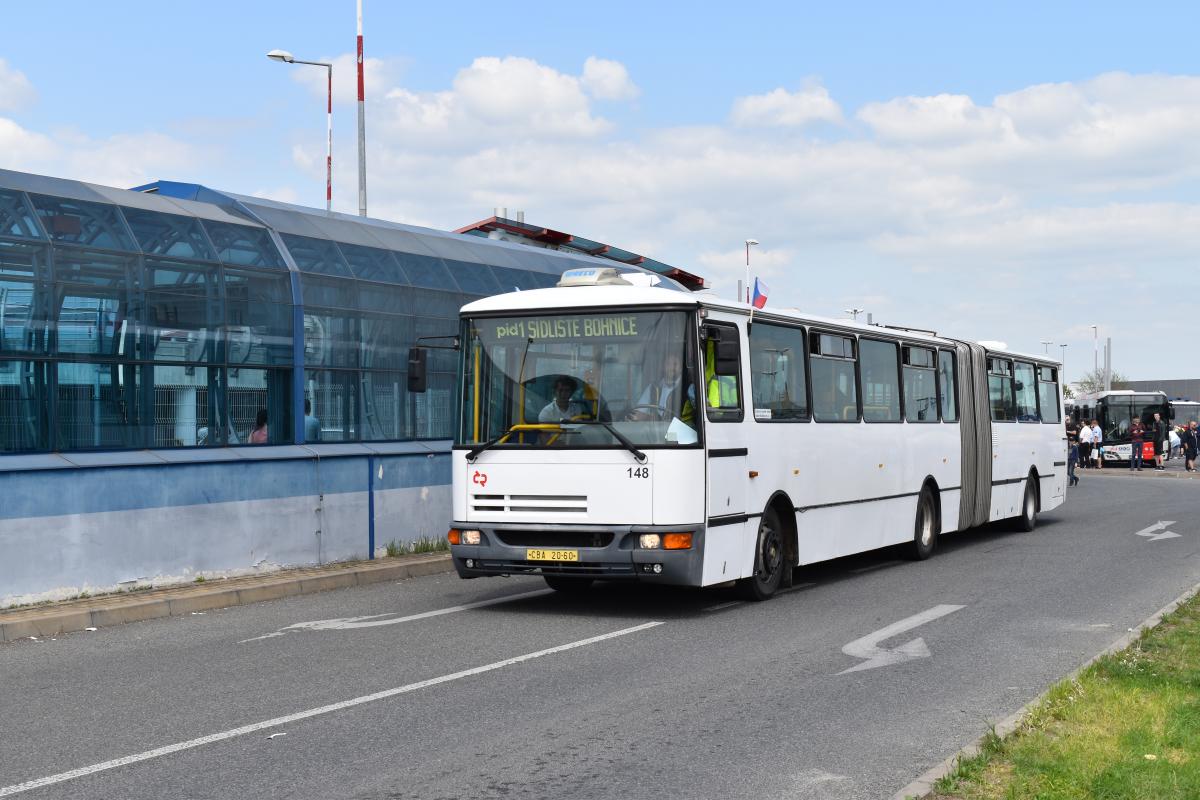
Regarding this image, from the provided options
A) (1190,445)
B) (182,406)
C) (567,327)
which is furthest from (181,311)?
(1190,445)

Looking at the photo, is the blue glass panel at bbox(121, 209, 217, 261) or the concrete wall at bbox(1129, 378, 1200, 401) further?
the concrete wall at bbox(1129, 378, 1200, 401)

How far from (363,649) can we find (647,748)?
3787mm

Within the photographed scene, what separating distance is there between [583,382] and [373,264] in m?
6.18

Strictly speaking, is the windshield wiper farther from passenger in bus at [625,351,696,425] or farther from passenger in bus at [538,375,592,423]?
passenger in bus at [625,351,696,425]

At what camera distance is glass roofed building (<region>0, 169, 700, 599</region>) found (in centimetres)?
1249

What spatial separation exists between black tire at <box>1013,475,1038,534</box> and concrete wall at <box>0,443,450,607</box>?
9639 mm

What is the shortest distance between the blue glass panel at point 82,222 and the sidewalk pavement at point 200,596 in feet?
11.0

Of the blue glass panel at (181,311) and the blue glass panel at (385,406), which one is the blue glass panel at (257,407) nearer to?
the blue glass panel at (181,311)

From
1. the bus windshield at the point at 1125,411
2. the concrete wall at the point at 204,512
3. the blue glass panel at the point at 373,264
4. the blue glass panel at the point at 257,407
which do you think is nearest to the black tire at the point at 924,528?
the concrete wall at the point at 204,512

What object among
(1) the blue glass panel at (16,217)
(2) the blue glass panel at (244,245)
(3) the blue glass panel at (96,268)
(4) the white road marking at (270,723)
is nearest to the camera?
(4) the white road marking at (270,723)

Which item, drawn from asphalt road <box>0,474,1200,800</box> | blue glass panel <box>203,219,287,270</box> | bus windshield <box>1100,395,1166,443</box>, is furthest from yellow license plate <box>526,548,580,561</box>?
bus windshield <box>1100,395,1166,443</box>

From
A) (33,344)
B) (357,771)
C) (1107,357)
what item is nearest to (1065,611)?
(357,771)

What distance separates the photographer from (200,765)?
21.4 feet

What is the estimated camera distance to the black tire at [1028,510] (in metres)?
22.0
